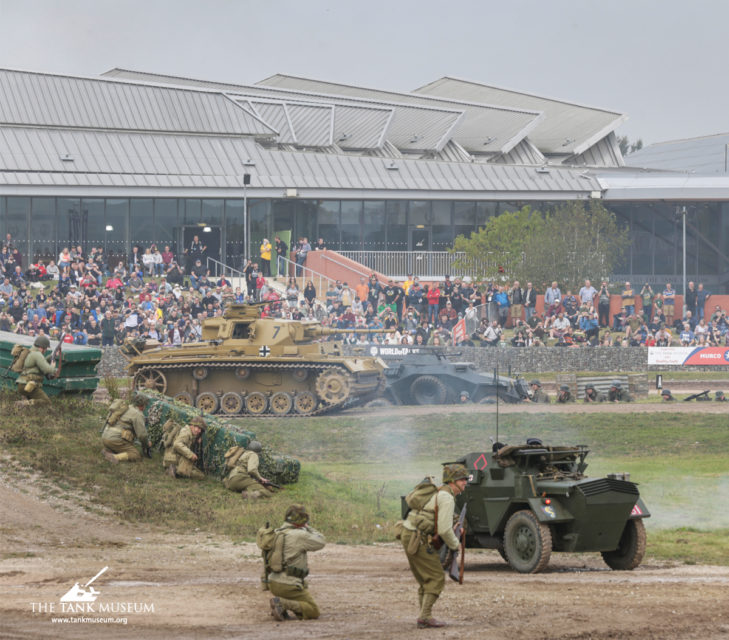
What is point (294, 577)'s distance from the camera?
520 inches

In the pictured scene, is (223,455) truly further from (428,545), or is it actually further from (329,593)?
(428,545)

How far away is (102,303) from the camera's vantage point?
134 feet

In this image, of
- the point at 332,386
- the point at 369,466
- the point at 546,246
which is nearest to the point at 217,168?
the point at 546,246

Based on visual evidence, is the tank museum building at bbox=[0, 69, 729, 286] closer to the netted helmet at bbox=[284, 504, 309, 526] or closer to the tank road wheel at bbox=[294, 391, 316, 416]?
the tank road wheel at bbox=[294, 391, 316, 416]

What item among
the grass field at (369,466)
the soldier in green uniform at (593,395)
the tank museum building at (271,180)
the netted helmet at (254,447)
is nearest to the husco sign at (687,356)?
the soldier in green uniform at (593,395)

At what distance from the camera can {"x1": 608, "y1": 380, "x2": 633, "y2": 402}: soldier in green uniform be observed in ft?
126

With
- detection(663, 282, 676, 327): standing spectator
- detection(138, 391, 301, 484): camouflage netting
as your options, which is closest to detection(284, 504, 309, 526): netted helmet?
detection(138, 391, 301, 484): camouflage netting

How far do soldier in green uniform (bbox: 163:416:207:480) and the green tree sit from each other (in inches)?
1130

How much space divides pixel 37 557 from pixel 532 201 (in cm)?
4476

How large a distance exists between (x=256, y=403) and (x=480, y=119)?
132 ft

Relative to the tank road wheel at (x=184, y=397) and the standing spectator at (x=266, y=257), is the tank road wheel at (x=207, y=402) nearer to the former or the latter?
the tank road wheel at (x=184, y=397)

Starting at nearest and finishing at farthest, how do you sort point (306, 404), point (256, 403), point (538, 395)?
point (306, 404)
point (256, 403)
point (538, 395)

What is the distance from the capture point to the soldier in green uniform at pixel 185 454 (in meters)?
22.6

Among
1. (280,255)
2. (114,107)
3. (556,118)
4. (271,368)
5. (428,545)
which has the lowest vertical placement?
(428,545)
